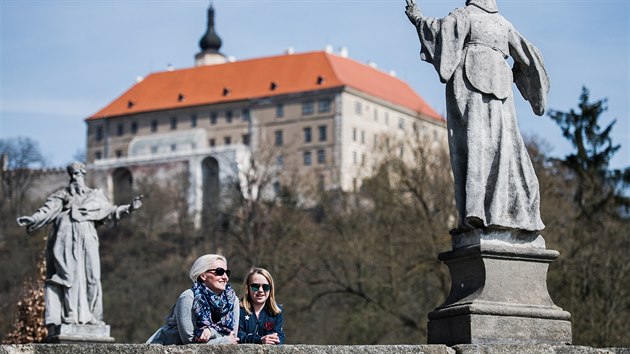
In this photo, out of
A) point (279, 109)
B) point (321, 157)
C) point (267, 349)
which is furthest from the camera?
point (279, 109)

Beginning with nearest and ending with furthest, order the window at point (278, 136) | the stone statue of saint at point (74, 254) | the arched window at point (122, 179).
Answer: the stone statue of saint at point (74, 254), the arched window at point (122, 179), the window at point (278, 136)

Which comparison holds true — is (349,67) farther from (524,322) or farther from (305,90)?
(524,322)

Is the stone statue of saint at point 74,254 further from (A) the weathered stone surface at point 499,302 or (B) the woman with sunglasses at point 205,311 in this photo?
(B) the woman with sunglasses at point 205,311

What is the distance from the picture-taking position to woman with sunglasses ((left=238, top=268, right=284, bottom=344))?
719 centimetres

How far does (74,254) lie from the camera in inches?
503

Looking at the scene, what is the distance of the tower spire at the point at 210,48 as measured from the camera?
123m

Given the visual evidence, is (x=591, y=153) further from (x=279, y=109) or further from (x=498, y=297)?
(x=279, y=109)

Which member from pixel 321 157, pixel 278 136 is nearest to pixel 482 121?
pixel 321 157

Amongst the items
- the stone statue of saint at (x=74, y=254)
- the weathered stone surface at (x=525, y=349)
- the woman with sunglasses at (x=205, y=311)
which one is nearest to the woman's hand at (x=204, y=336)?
the woman with sunglasses at (x=205, y=311)

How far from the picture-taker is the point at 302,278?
34.9 meters

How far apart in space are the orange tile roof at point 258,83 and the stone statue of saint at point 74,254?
90162mm

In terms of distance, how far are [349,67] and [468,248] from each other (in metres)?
102

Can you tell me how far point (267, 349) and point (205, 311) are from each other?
694 mm

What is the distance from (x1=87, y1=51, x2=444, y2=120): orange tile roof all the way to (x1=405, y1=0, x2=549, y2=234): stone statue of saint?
94802mm
